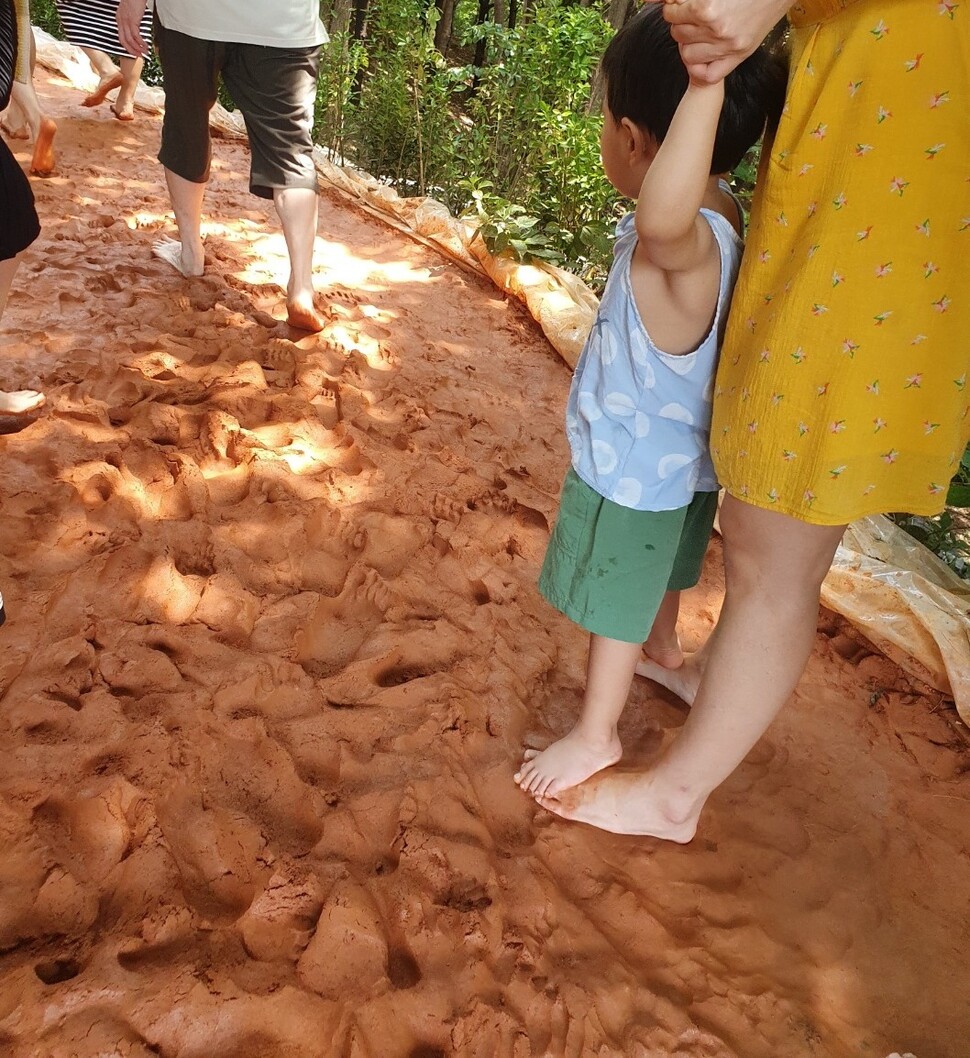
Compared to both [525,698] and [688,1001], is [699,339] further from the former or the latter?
[688,1001]

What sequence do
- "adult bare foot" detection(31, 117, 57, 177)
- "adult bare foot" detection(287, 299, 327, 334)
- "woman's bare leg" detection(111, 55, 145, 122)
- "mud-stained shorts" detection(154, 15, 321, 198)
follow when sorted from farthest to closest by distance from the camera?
"woman's bare leg" detection(111, 55, 145, 122) < "adult bare foot" detection(31, 117, 57, 177) < "adult bare foot" detection(287, 299, 327, 334) < "mud-stained shorts" detection(154, 15, 321, 198)

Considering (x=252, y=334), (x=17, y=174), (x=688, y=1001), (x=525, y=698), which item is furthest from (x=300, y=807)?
(x=252, y=334)

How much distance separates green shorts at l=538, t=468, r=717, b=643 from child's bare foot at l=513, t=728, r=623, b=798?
27 cm

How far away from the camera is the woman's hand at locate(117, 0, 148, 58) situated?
2.60m

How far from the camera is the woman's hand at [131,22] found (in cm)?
260

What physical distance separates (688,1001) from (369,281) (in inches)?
124

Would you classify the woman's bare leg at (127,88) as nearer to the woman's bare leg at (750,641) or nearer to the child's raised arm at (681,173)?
the child's raised arm at (681,173)

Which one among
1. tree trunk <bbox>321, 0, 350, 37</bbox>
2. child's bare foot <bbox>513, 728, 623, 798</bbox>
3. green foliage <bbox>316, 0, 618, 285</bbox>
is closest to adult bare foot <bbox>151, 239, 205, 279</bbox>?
green foliage <bbox>316, 0, 618, 285</bbox>

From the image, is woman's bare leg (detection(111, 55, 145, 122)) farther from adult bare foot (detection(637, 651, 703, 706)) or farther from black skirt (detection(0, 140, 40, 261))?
adult bare foot (detection(637, 651, 703, 706))

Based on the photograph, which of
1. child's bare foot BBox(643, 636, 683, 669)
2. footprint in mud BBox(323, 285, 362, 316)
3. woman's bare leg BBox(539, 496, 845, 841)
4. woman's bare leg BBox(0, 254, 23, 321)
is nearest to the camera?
woman's bare leg BBox(539, 496, 845, 841)

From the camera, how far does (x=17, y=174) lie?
1.84m

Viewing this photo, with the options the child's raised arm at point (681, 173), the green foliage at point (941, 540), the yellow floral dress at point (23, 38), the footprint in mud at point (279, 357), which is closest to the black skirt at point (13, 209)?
the yellow floral dress at point (23, 38)

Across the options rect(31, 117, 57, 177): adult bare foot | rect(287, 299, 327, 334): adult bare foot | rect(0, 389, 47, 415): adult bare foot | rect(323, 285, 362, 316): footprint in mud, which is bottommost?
rect(0, 389, 47, 415): adult bare foot

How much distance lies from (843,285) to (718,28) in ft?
1.08
